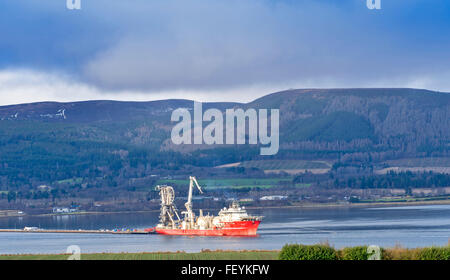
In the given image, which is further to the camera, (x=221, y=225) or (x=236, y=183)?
(x=236, y=183)

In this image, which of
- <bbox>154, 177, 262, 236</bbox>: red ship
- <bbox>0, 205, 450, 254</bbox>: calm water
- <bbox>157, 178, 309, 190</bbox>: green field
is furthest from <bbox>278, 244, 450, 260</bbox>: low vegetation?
<bbox>157, 178, 309, 190</bbox>: green field

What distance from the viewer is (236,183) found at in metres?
186

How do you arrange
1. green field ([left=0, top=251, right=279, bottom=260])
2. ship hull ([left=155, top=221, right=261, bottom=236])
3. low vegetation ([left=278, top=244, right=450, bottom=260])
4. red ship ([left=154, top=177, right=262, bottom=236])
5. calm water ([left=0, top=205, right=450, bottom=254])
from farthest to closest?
Result: red ship ([left=154, top=177, right=262, bottom=236]) → ship hull ([left=155, top=221, right=261, bottom=236]) → calm water ([left=0, top=205, right=450, bottom=254]) → green field ([left=0, top=251, right=279, bottom=260]) → low vegetation ([left=278, top=244, right=450, bottom=260])

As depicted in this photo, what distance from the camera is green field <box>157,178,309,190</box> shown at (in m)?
182

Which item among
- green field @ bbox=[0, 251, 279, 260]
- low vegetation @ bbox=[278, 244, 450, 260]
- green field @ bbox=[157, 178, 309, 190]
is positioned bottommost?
green field @ bbox=[0, 251, 279, 260]

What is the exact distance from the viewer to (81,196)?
194 m

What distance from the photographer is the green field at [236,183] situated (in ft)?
597

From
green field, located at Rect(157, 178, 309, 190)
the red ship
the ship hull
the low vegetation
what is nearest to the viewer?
the low vegetation

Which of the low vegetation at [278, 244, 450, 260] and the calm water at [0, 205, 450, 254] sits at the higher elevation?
the low vegetation at [278, 244, 450, 260]

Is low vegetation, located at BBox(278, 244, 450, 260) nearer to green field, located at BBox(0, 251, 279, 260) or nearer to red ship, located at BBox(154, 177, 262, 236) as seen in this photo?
green field, located at BBox(0, 251, 279, 260)

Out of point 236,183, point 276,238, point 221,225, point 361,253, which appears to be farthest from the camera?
point 236,183

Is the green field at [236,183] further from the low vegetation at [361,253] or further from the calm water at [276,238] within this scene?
the low vegetation at [361,253]

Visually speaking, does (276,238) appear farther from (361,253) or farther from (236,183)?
(236,183)

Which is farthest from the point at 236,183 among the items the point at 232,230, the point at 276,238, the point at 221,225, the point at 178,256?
the point at 178,256
